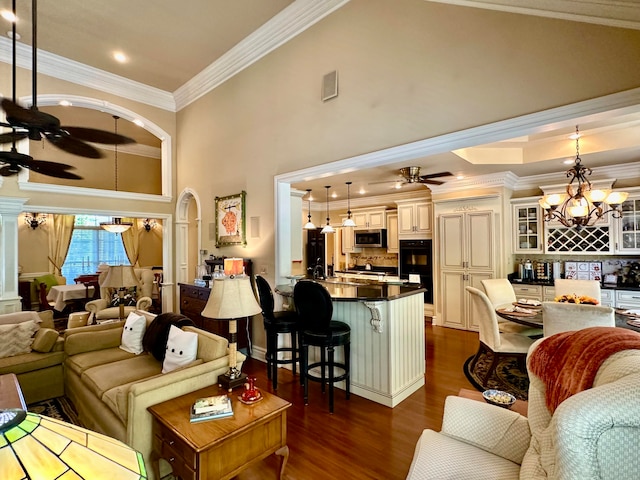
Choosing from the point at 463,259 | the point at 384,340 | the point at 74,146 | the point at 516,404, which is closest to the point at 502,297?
the point at 463,259

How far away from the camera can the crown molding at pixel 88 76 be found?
183 inches

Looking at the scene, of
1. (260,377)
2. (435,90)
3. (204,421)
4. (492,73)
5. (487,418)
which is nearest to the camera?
(487,418)

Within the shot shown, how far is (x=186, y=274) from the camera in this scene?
20.7 ft

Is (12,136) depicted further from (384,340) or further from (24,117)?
(384,340)

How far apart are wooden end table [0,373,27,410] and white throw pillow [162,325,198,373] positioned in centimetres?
92

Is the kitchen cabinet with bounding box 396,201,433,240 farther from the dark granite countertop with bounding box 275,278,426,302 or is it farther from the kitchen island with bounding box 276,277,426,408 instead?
the kitchen island with bounding box 276,277,426,408

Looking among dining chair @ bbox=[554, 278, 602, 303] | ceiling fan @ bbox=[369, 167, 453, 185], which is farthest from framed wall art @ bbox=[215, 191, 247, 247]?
dining chair @ bbox=[554, 278, 602, 303]

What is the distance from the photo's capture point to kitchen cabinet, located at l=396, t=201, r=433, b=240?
6.62 meters

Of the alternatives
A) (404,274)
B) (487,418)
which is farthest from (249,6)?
(404,274)

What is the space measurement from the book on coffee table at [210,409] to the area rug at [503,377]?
2.85 m

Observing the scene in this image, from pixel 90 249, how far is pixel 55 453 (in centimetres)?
1005

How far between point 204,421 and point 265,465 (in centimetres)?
77

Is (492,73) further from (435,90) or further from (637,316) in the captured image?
(637,316)

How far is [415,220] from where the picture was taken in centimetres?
681
